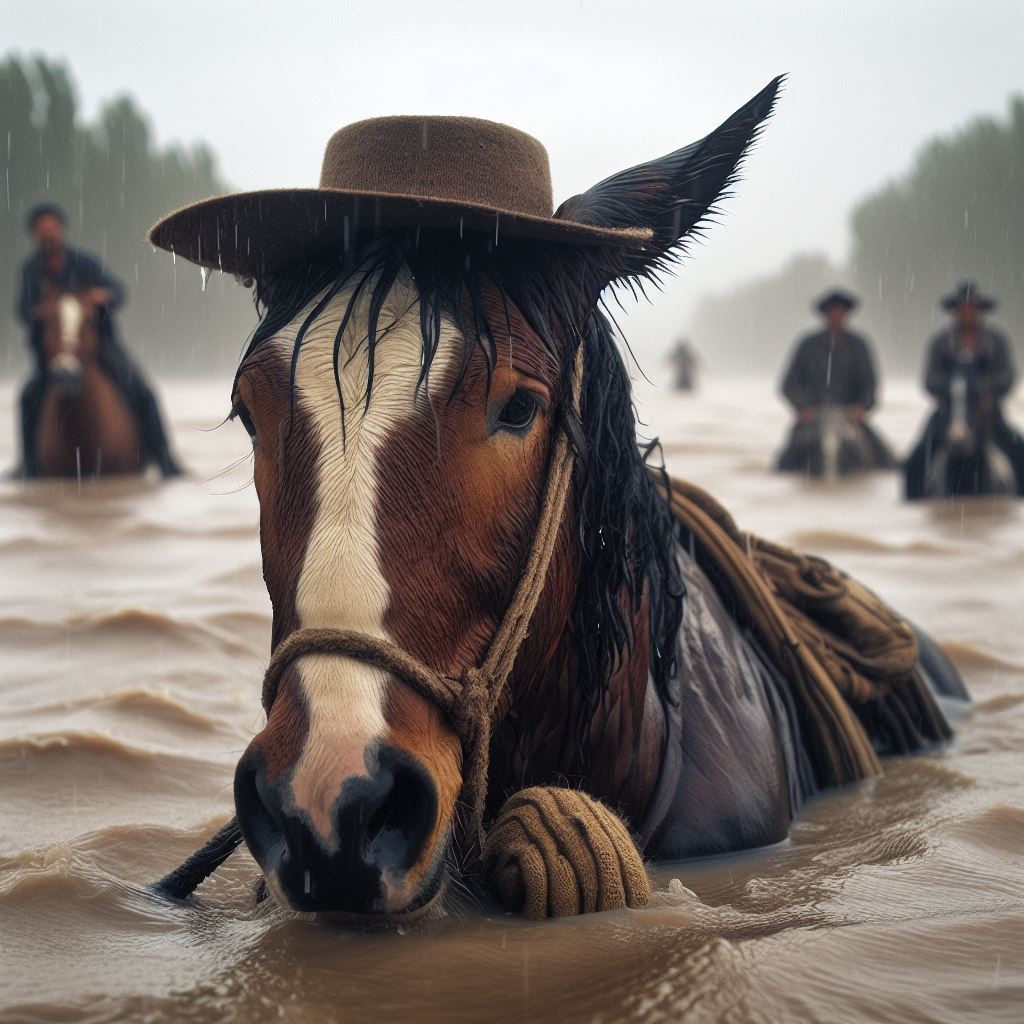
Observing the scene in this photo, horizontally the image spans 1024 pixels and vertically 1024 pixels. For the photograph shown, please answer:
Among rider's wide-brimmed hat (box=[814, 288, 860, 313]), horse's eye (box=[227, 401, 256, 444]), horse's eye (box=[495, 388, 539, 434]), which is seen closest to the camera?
horse's eye (box=[495, 388, 539, 434])

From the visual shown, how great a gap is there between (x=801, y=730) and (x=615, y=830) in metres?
1.26

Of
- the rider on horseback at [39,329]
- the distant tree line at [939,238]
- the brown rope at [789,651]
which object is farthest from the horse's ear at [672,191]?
the distant tree line at [939,238]

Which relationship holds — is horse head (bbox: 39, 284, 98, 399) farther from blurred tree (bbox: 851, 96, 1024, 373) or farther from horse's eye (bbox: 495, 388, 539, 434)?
blurred tree (bbox: 851, 96, 1024, 373)

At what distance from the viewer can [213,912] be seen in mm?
2227

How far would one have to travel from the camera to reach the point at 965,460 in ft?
36.2

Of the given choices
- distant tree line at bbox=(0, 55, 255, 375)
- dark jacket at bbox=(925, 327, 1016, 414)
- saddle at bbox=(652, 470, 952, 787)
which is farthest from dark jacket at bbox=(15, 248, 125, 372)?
distant tree line at bbox=(0, 55, 255, 375)

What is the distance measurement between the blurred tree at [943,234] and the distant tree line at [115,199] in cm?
3076

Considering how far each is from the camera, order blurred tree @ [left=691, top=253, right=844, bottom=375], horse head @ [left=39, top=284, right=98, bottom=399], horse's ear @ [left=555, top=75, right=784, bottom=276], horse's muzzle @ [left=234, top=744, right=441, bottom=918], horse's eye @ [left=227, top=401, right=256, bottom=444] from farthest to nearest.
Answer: blurred tree @ [left=691, top=253, right=844, bottom=375]
horse head @ [left=39, top=284, right=98, bottom=399]
horse's ear @ [left=555, top=75, right=784, bottom=276]
horse's eye @ [left=227, top=401, right=256, bottom=444]
horse's muzzle @ [left=234, top=744, right=441, bottom=918]

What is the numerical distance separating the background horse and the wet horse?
880 cm

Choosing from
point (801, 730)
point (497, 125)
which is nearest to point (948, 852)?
point (801, 730)

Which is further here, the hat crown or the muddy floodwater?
the hat crown

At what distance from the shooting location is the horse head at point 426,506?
1770mm

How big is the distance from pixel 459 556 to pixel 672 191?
960 mm

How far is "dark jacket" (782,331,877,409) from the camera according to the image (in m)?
13.5
